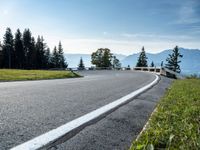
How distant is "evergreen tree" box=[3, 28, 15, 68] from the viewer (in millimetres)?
82963

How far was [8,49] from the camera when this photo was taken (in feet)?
270

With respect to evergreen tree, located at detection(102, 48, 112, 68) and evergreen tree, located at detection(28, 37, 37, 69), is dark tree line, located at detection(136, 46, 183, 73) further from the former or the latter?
evergreen tree, located at detection(28, 37, 37, 69)

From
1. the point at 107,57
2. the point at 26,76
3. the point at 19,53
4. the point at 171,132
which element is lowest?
the point at 26,76

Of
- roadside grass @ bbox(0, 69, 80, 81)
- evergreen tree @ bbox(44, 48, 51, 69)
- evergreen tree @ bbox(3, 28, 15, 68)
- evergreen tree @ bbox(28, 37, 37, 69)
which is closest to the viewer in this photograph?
roadside grass @ bbox(0, 69, 80, 81)

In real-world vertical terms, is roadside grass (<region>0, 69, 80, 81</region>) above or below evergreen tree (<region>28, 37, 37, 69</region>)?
below

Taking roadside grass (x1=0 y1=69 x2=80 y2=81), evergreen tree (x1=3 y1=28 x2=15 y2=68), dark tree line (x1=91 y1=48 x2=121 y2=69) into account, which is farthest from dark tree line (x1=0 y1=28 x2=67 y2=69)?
roadside grass (x1=0 y1=69 x2=80 y2=81)

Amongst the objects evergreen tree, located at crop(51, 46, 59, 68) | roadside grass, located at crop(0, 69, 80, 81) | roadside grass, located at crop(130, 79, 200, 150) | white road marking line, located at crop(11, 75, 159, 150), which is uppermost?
evergreen tree, located at crop(51, 46, 59, 68)

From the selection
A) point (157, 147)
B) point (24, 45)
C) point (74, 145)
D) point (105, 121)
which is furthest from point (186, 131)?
point (24, 45)

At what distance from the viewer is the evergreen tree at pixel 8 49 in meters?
83.0

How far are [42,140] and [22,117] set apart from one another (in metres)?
1.35

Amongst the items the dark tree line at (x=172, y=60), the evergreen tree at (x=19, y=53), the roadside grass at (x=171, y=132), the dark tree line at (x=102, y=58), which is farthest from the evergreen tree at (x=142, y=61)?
the roadside grass at (x=171, y=132)

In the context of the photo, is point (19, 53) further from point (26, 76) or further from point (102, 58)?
point (26, 76)

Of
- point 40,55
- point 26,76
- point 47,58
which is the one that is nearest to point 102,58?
point 47,58

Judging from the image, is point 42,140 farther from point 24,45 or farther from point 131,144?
point 24,45
